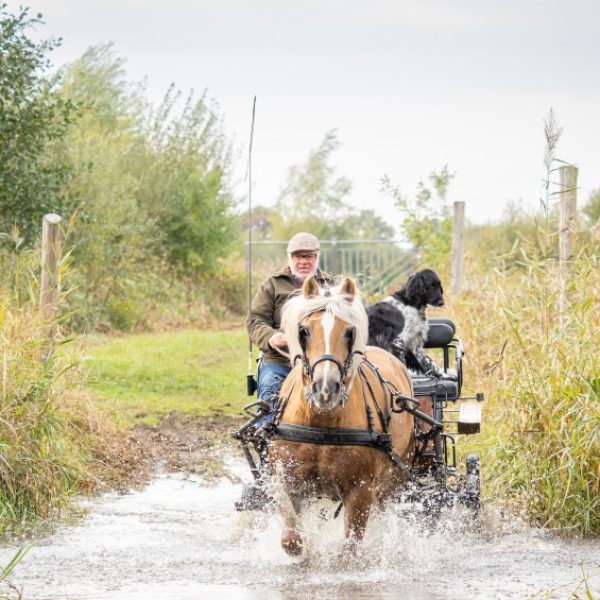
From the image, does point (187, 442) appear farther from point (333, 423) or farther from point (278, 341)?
point (333, 423)

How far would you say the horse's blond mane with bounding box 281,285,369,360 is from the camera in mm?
6402

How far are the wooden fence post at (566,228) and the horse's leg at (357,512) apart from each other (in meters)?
2.33

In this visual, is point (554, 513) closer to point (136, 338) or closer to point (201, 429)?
point (201, 429)

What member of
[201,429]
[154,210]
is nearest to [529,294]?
[201,429]

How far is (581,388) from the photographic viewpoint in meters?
7.64

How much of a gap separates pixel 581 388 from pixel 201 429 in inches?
217

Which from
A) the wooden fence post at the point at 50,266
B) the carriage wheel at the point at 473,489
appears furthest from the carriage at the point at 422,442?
the wooden fence post at the point at 50,266

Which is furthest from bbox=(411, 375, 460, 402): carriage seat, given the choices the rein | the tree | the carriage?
the tree

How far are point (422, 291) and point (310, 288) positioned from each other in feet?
7.76

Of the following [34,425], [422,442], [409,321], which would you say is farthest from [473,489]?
[34,425]

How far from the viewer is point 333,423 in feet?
21.2

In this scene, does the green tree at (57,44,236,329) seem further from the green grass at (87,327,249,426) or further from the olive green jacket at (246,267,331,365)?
the olive green jacket at (246,267,331,365)

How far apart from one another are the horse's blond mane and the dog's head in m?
2.26

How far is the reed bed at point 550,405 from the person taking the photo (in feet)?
24.5
